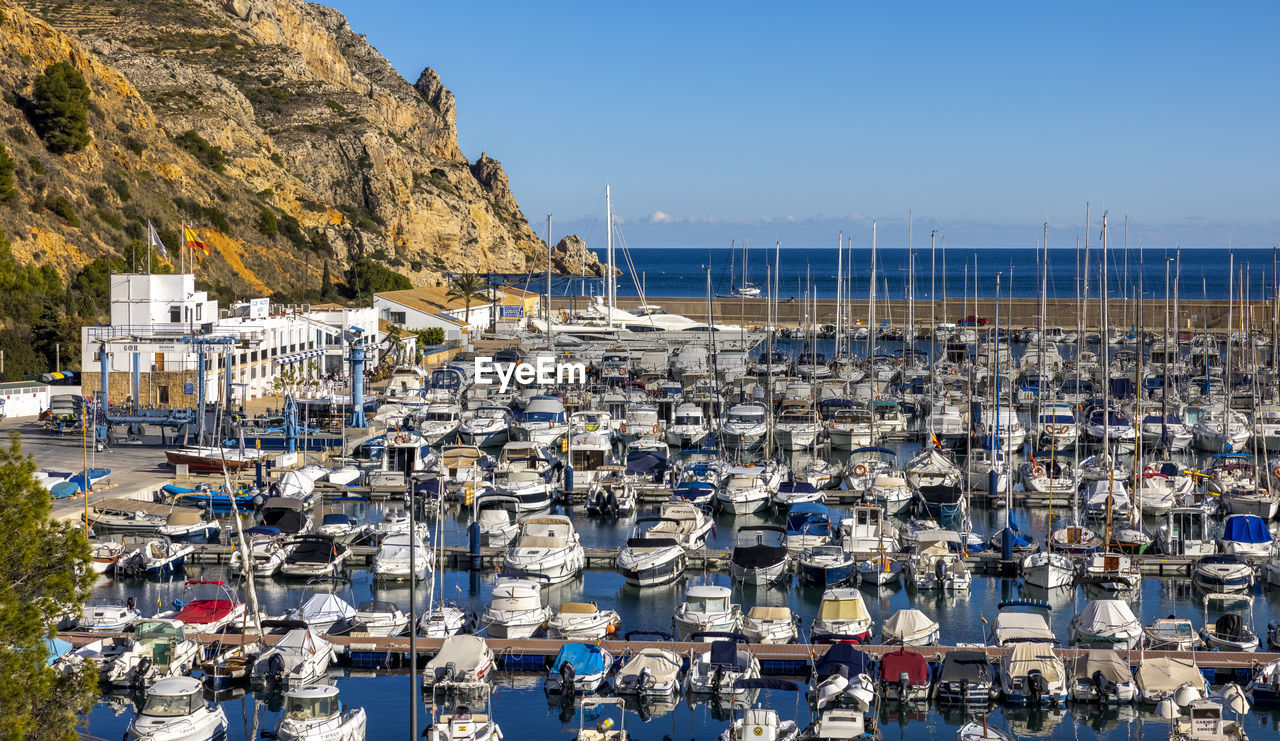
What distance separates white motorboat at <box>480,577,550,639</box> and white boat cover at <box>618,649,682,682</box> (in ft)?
13.4

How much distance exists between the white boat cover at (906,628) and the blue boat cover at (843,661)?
1.88 meters

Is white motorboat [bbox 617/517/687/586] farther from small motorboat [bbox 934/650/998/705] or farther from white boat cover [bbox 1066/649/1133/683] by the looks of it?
white boat cover [bbox 1066/649/1133/683]

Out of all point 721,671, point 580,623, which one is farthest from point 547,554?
point 721,671

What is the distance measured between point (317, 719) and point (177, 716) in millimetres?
2622

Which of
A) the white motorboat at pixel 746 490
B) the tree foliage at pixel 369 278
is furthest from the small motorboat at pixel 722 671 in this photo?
the tree foliage at pixel 369 278

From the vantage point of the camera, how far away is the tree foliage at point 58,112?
90000 millimetres

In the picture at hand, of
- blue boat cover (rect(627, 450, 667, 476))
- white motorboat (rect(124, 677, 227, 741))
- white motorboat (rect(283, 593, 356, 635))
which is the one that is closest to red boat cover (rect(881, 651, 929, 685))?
white motorboat (rect(283, 593, 356, 635))

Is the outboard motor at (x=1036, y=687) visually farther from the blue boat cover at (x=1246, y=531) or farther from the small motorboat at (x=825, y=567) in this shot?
the blue boat cover at (x=1246, y=531)

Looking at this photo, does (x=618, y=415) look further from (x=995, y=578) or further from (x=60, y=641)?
(x=60, y=641)

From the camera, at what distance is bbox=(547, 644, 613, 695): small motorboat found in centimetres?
2844

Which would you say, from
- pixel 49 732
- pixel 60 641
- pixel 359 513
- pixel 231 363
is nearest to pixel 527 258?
pixel 231 363

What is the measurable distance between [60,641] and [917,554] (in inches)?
871

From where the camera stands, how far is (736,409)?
2498 inches

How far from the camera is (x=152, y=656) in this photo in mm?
28734
